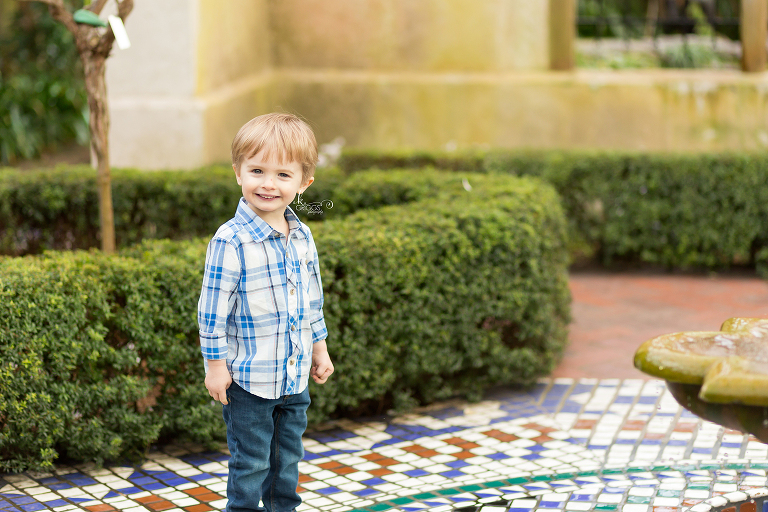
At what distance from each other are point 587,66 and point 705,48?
1.37 m

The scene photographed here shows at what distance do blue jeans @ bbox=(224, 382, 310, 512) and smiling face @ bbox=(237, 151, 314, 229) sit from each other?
0.57 m

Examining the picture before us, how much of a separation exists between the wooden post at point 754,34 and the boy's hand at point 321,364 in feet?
22.5

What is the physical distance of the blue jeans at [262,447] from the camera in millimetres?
2750

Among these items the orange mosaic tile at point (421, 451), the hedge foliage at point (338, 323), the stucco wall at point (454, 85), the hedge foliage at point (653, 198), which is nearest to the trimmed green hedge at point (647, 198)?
the hedge foliage at point (653, 198)

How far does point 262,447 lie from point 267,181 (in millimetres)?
825

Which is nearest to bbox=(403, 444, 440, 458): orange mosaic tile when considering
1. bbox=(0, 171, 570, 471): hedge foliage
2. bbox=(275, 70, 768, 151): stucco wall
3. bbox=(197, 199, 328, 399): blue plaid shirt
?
bbox=(0, 171, 570, 471): hedge foliage

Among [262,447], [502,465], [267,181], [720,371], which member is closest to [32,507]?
[262,447]

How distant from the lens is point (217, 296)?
2.62m

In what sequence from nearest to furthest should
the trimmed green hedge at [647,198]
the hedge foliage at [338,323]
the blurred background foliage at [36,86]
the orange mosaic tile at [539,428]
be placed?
the hedge foliage at [338,323] → the orange mosaic tile at [539,428] → the trimmed green hedge at [647,198] → the blurred background foliage at [36,86]

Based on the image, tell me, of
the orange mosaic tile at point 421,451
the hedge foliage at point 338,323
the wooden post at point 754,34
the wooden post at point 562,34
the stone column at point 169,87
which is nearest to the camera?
the hedge foliage at point 338,323

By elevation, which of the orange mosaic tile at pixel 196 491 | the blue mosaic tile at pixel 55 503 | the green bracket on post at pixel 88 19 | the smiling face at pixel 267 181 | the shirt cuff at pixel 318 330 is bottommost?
the orange mosaic tile at pixel 196 491

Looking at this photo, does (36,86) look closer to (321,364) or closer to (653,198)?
(653,198)

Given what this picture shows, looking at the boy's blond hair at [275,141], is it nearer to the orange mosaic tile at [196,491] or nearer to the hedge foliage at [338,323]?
the hedge foliage at [338,323]

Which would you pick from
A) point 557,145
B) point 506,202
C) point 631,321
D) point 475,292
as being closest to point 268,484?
point 475,292
